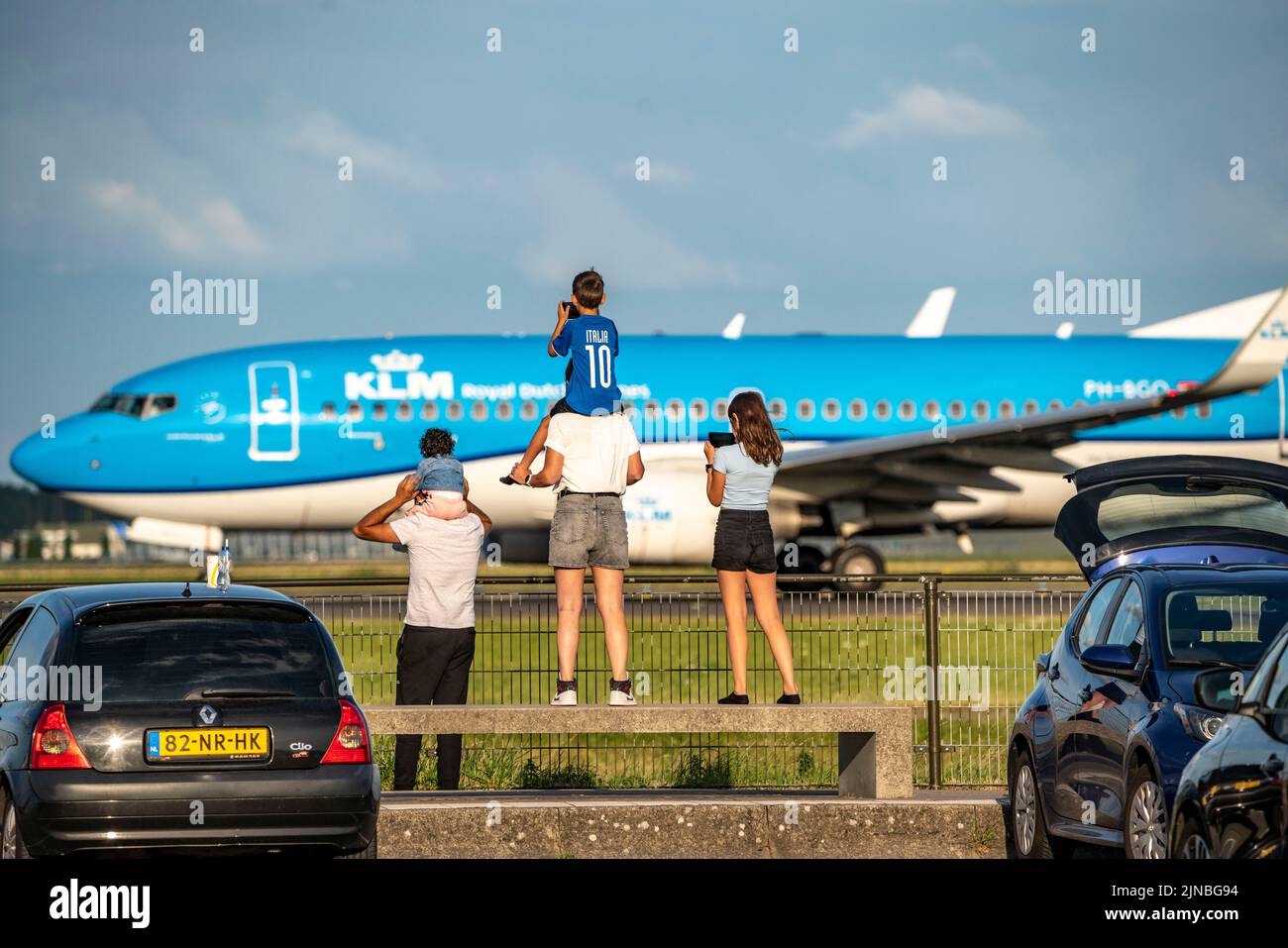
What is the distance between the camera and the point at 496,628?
12.5 metres

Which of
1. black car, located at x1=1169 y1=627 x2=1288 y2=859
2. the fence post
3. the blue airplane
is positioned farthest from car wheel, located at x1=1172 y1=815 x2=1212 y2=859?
the blue airplane

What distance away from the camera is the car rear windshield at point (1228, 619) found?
8336mm

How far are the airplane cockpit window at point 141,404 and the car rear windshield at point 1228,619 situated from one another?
1971cm

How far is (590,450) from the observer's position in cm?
1039

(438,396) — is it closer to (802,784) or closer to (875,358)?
(875,358)

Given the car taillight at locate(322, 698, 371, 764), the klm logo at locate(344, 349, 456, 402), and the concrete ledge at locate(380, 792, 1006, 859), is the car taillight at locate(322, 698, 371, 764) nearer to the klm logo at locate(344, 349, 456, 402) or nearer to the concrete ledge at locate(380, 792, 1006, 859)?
the concrete ledge at locate(380, 792, 1006, 859)

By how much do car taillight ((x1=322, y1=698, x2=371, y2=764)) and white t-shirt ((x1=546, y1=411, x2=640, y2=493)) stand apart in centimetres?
269

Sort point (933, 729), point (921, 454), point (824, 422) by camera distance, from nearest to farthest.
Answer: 1. point (933, 729)
2. point (921, 454)
3. point (824, 422)

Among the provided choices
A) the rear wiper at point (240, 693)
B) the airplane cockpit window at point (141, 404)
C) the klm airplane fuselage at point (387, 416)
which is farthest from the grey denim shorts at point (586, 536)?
the airplane cockpit window at point (141, 404)

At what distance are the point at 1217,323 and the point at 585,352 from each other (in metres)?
21.8

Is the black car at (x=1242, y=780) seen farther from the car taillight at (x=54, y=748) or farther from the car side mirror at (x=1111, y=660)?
the car taillight at (x=54, y=748)

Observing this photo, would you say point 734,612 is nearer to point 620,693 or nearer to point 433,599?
point 620,693

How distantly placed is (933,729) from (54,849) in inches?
226
